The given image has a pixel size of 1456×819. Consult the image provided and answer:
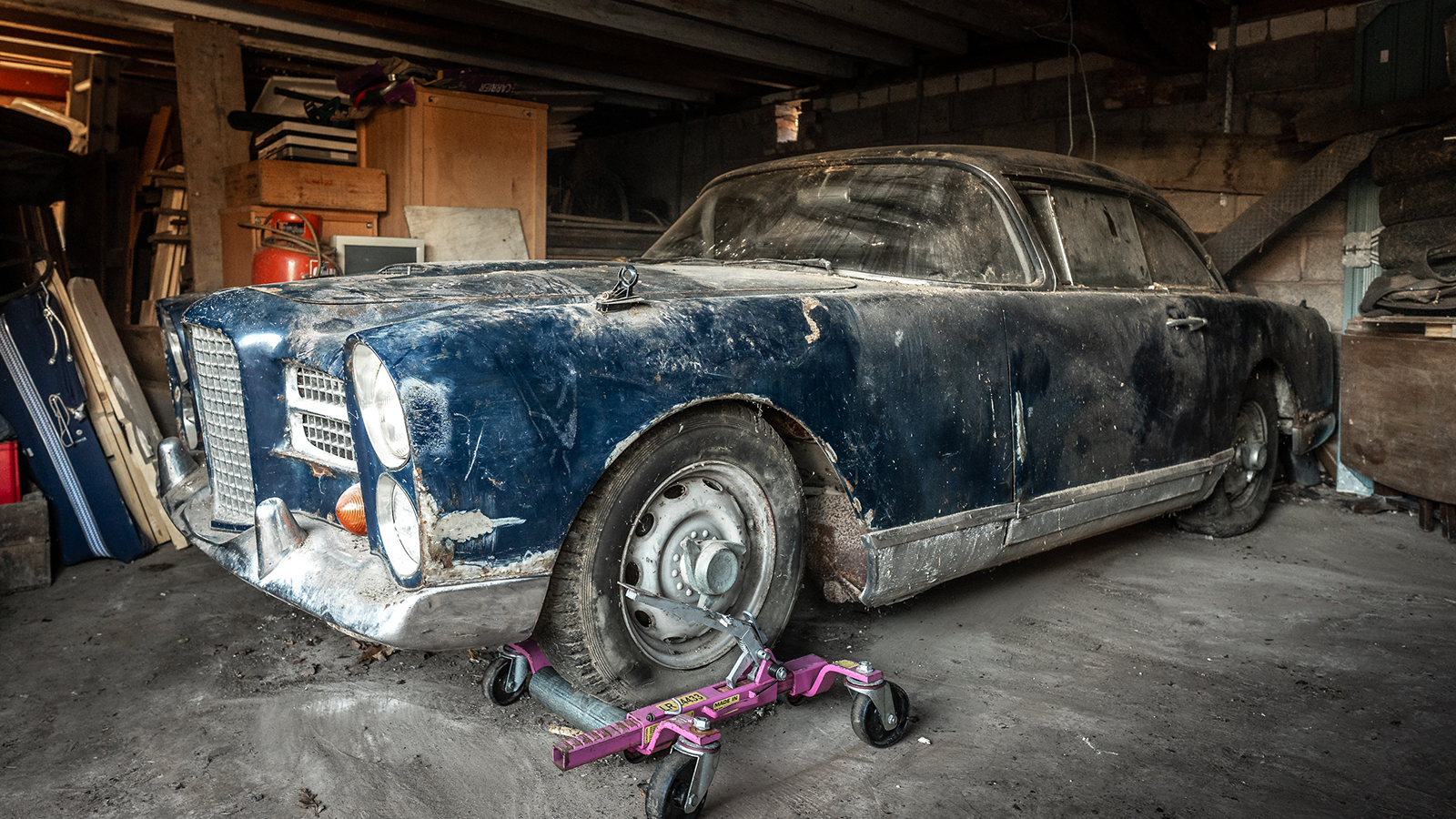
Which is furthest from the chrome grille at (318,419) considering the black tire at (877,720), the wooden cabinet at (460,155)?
the wooden cabinet at (460,155)

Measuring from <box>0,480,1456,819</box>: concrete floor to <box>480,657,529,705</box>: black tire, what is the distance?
7 cm

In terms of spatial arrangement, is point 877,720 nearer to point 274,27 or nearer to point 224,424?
point 224,424

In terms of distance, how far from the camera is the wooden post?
566cm

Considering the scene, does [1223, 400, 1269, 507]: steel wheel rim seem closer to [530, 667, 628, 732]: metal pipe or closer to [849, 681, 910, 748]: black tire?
[849, 681, 910, 748]: black tire

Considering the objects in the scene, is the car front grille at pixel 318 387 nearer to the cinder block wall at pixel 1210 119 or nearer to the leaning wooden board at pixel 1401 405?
the leaning wooden board at pixel 1401 405

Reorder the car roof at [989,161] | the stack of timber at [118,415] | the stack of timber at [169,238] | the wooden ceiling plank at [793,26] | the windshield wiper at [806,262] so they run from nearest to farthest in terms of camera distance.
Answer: the windshield wiper at [806,262]
the car roof at [989,161]
the stack of timber at [118,415]
the wooden ceiling plank at [793,26]
the stack of timber at [169,238]

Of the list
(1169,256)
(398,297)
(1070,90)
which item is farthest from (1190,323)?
(1070,90)

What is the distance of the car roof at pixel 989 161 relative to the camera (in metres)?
3.24

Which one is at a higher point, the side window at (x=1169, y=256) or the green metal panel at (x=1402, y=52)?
the green metal panel at (x=1402, y=52)

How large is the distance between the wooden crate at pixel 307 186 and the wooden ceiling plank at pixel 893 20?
2.63 meters

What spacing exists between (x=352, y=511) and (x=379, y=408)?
390 mm

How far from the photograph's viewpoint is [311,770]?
2.20 meters

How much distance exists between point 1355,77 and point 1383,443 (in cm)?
224

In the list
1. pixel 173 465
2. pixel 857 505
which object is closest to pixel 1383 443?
pixel 857 505
